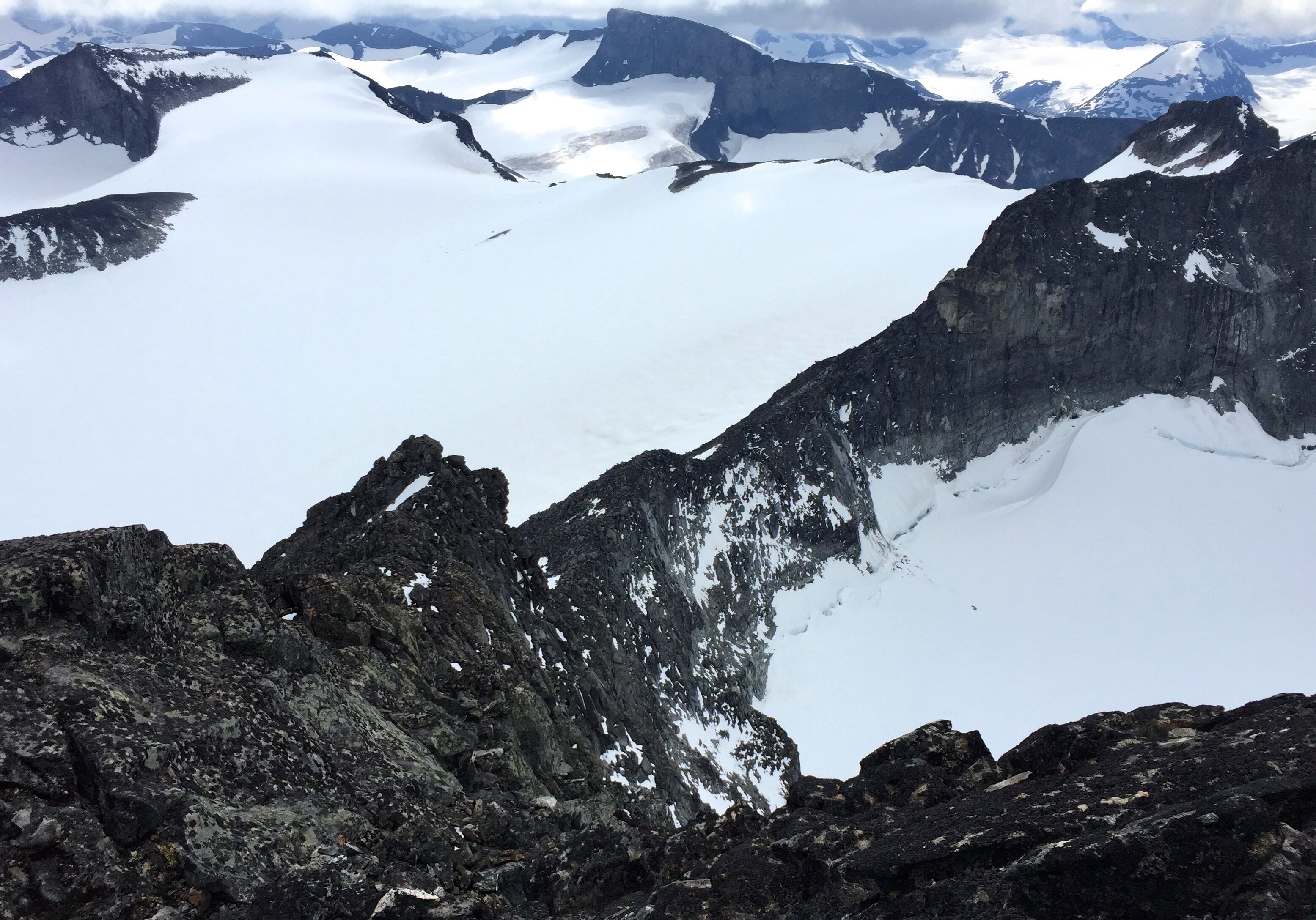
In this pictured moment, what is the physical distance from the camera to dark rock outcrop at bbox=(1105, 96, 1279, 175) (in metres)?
63.6

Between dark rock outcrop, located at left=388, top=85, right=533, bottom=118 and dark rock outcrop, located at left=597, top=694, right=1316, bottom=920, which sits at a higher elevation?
dark rock outcrop, located at left=388, top=85, right=533, bottom=118

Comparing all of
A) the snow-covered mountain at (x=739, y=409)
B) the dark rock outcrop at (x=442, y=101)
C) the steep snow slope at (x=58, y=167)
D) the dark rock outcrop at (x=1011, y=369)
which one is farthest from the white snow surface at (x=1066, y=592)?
the dark rock outcrop at (x=442, y=101)

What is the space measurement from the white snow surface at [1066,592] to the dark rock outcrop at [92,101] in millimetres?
90117

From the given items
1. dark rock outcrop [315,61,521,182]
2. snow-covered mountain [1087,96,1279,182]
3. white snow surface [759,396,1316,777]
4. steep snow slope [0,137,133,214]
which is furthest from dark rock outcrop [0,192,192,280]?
snow-covered mountain [1087,96,1279,182]

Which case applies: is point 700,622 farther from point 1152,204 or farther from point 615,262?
point 615,262

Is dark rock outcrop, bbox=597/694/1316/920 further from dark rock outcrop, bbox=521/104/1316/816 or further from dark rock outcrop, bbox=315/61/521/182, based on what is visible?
dark rock outcrop, bbox=315/61/521/182

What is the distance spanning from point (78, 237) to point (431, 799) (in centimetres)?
6039

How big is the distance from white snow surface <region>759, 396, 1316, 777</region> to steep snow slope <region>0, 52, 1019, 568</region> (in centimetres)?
1155

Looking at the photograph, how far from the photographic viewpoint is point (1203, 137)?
69.2m

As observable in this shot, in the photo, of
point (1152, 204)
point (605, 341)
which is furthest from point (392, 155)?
point (1152, 204)

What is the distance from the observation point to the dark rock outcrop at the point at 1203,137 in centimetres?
6356

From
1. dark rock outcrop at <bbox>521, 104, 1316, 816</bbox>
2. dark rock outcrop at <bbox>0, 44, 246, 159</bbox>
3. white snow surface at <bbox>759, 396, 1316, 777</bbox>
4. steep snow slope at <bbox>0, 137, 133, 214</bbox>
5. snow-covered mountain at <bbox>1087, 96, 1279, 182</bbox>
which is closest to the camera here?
dark rock outcrop at <bbox>521, 104, 1316, 816</bbox>

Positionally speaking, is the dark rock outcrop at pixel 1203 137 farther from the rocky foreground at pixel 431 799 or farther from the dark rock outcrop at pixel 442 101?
the dark rock outcrop at pixel 442 101

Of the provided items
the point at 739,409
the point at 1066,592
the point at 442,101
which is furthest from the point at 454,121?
the point at 442,101
